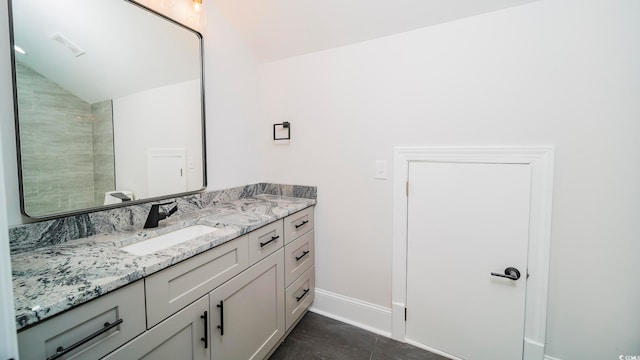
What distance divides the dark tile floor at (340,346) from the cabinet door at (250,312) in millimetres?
182

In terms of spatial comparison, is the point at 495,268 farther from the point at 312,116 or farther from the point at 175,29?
the point at 175,29

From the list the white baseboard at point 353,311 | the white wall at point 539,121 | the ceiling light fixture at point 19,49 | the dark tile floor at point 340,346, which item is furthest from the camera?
the white baseboard at point 353,311

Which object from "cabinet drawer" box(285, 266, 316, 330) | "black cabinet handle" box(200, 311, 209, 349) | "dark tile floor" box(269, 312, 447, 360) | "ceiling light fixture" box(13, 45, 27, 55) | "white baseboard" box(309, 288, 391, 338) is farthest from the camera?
"white baseboard" box(309, 288, 391, 338)

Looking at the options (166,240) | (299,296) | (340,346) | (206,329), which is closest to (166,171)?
(166,240)

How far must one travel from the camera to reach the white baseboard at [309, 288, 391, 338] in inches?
76.5

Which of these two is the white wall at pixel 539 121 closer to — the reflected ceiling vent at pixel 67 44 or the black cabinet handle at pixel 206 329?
the black cabinet handle at pixel 206 329

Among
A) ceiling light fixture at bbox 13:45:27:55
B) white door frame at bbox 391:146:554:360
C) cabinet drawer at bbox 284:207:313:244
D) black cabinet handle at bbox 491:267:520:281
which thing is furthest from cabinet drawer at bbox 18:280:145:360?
black cabinet handle at bbox 491:267:520:281

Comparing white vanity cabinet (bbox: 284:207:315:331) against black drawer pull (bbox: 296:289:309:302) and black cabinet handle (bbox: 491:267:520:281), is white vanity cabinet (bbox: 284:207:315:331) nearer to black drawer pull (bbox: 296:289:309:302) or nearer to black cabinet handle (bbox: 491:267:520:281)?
black drawer pull (bbox: 296:289:309:302)

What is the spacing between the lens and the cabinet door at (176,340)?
35.7 inches

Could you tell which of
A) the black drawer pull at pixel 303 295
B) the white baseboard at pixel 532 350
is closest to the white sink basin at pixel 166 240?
the black drawer pull at pixel 303 295

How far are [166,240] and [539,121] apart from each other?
2.21 metres

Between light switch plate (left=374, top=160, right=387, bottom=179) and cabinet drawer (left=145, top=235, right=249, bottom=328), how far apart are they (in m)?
1.05

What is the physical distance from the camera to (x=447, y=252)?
1717mm

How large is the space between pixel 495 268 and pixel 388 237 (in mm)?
675
